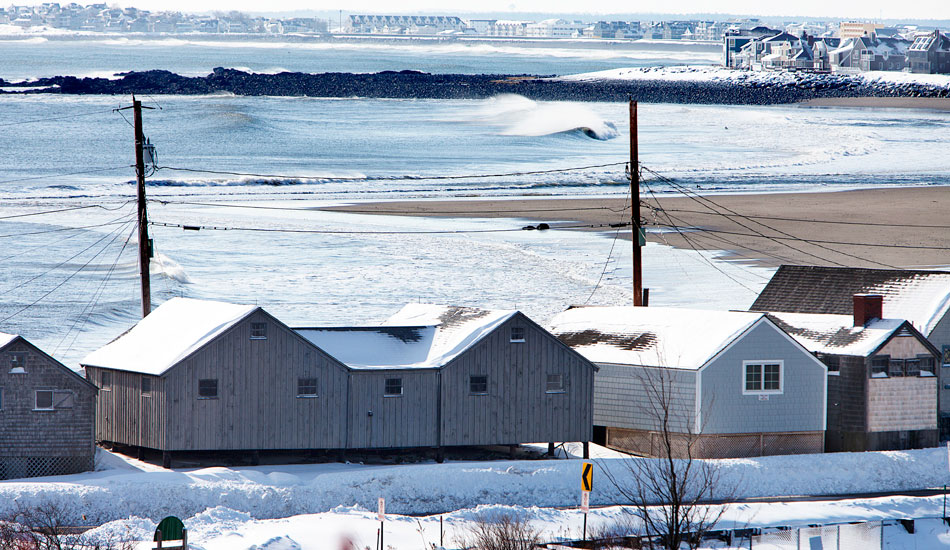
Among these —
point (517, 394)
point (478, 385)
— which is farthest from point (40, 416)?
point (517, 394)

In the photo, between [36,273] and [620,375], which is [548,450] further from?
[36,273]

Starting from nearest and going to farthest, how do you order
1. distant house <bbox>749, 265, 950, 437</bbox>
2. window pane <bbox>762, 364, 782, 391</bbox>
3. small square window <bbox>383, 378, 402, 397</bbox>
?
small square window <bbox>383, 378, 402, 397</bbox> → window pane <bbox>762, 364, 782, 391</bbox> → distant house <bbox>749, 265, 950, 437</bbox>

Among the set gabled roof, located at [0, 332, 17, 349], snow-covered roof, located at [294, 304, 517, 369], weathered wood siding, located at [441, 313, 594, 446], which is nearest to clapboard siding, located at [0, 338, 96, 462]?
gabled roof, located at [0, 332, 17, 349]

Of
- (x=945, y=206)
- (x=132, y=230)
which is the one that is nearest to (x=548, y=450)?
(x=132, y=230)

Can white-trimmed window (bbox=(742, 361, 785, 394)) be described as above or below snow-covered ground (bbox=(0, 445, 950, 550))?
above

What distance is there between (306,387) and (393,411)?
2.27 m

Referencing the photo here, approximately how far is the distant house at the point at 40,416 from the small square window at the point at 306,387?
4804 millimetres

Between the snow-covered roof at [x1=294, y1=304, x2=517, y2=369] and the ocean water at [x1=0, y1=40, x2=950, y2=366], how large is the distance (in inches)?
504

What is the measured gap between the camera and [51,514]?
79.8ft

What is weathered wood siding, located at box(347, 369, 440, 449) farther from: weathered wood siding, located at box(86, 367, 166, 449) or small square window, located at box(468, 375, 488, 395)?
weathered wood siding, located at box(86, 367, 166, 449)

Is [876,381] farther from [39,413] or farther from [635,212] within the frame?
[39,413]

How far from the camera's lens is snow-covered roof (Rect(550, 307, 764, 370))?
3300 centimetres

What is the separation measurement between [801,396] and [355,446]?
12.1 metres

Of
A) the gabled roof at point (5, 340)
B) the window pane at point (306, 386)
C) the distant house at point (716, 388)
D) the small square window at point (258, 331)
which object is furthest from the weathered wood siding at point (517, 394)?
the gabled roof at point (5, 340)
